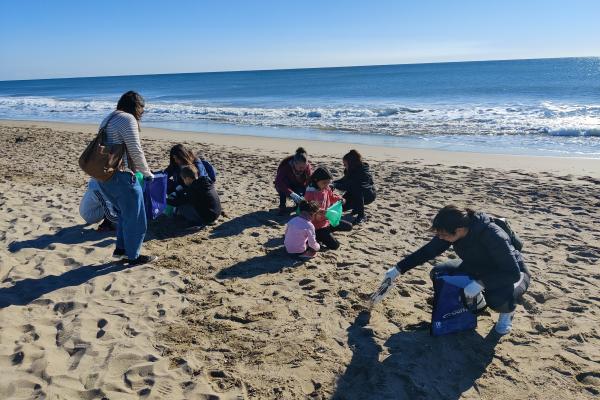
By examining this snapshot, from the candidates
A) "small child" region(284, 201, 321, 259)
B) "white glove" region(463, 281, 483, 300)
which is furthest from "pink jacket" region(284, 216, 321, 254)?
"white glove" region(463, 281, 483, 300)

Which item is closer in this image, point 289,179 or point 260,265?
point 260,265

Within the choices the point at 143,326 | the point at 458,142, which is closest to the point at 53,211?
the point at 143,326

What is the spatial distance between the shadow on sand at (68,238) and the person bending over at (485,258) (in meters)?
3.73

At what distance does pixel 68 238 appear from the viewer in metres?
5.35

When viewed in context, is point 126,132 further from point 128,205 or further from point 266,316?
point 266,316

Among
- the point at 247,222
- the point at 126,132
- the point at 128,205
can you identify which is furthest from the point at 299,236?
the point at 126,132

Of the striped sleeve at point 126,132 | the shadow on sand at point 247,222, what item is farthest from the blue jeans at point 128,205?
the shadow on sand at point 247,222

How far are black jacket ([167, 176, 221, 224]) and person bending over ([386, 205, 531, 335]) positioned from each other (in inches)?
127

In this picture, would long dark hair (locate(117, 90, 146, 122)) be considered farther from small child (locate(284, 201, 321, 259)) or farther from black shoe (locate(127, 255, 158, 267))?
small child (locate(284, 201, 321, 259))

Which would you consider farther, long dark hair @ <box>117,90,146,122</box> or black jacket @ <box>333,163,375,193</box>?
black jacket @ <box>333,163,375,193</box>

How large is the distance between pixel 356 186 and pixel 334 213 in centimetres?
96

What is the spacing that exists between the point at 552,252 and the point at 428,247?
2.36m

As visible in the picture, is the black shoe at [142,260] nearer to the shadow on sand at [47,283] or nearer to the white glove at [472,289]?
the shadow on sand at [47,283]

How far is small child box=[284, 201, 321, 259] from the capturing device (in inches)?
193
